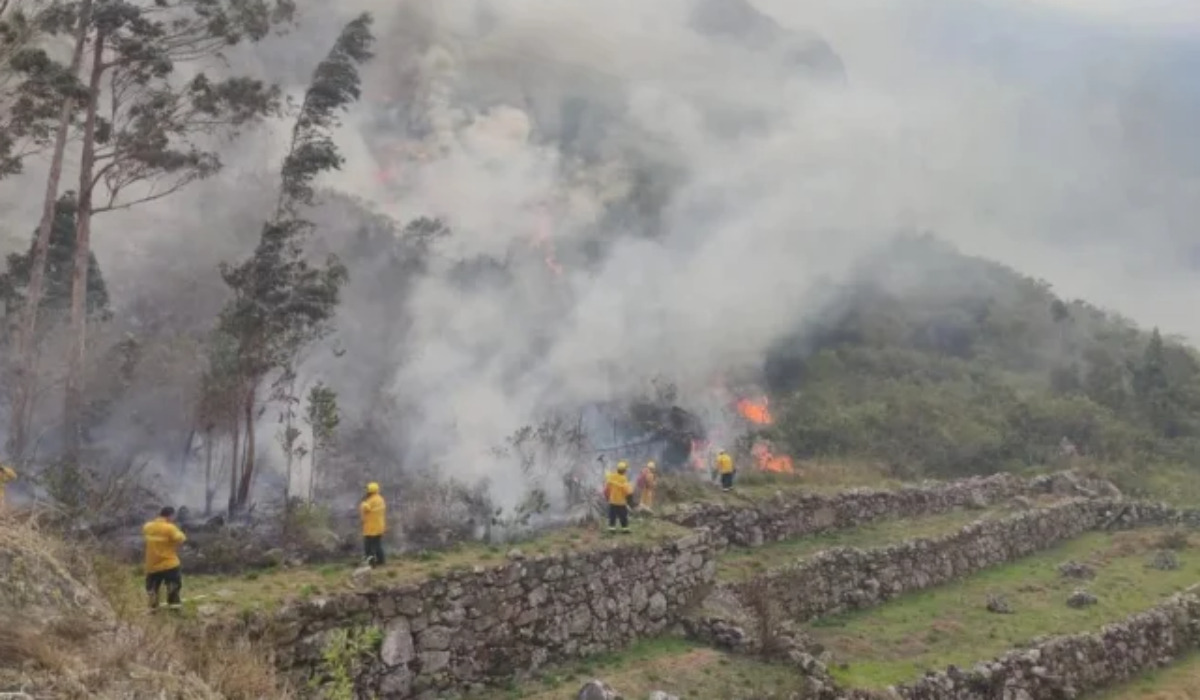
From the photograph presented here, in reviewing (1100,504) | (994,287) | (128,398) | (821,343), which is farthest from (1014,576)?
(994,287)

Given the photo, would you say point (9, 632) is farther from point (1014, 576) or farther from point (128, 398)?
point (128, 398)

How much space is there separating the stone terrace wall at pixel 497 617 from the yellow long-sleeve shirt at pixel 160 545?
150cm

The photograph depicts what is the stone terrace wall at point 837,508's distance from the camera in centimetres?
2008

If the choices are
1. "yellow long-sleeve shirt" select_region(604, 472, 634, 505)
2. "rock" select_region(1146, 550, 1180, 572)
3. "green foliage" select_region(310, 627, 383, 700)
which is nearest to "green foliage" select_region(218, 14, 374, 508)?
"yellow long-sleeve shirt" select_region(604, 472, 634, 505)

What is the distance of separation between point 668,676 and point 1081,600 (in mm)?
11353

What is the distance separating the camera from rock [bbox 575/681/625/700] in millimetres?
10992

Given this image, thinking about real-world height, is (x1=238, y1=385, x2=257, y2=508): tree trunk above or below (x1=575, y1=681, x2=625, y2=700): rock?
above

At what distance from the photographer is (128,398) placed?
2884 cm

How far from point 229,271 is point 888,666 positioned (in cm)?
2065

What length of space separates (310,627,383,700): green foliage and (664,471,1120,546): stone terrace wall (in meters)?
9.38

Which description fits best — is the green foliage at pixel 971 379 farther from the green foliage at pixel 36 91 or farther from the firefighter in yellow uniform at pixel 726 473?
the green foliage at pixel 36 91

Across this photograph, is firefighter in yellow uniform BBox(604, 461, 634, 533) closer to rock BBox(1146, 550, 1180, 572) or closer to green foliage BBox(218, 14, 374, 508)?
green foliage BBox(218, 14, 374, 508)

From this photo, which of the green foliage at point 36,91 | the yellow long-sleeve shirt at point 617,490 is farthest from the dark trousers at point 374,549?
the green foliage at point 36,91

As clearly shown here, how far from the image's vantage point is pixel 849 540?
71.3 ft
